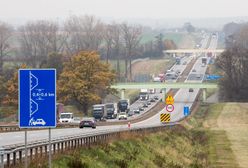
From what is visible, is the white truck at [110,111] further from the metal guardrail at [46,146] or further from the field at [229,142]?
the metal guardrail at [46,146]

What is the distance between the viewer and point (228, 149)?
5956 cm

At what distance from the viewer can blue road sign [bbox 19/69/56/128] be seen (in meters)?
19.1

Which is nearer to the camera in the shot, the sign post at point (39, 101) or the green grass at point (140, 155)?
the sign post at point (39, 101)

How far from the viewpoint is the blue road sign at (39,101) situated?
1911 cm

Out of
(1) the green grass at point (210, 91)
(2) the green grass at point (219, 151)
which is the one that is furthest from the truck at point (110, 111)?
(1) the green grass at point (210, 91)

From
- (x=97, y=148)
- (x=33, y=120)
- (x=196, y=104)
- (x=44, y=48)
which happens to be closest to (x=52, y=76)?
(x=33, y=120)

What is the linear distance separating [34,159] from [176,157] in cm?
1919

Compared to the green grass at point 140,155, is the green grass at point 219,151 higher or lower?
lower

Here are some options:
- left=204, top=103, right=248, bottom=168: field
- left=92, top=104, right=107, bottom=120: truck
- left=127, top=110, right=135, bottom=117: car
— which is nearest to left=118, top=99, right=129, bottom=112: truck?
left=127, top=110, right=135, bottom=117: car

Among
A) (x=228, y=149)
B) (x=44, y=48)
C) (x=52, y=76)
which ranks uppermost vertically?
(x=44, y=48)

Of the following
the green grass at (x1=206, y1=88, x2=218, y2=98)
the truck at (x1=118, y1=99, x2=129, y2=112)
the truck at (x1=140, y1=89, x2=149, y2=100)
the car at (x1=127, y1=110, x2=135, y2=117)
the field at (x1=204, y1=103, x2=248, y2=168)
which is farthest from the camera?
the truck at (x1=140, y1=89, x2=149, y2=100)

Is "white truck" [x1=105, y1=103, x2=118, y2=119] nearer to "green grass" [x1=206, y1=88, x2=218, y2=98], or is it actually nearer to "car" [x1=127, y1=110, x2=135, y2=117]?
"car" [x1=127, y1=110, x2=135, y2=117]

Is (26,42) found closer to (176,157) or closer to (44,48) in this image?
(44,48)

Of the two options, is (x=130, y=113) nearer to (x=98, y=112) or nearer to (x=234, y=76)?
(x=234, y=76)
